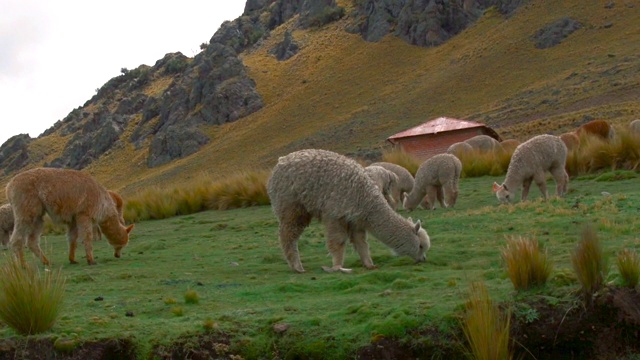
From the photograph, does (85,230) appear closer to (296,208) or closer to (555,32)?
(296,208)

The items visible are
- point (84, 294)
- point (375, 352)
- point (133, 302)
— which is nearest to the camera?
point (375, 352)

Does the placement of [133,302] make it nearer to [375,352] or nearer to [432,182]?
[375,352]

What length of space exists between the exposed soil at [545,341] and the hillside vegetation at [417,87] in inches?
1640

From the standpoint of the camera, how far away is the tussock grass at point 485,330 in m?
6.51

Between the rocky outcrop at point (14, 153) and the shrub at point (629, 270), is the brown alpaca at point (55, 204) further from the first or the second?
the rocky outcrop at point (14, 153)

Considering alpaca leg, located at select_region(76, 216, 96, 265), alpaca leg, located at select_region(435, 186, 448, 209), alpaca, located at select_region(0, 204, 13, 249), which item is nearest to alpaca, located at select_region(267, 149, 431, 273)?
alpaca leg, located at select_region(76, 216, 96, 265)

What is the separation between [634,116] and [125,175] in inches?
2753

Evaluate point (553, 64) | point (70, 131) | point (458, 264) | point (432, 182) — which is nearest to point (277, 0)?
point (70, 131)

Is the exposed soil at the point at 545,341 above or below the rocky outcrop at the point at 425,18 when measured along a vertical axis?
below

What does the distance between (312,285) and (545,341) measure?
10.2ft

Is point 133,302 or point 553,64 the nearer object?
point 133,302

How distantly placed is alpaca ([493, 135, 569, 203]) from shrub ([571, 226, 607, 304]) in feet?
35.1

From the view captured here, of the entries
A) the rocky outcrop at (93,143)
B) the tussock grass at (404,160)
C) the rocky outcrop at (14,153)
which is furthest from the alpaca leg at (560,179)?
the rocky outcrop at (14,153)

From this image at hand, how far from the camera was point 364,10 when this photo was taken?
108 meters
